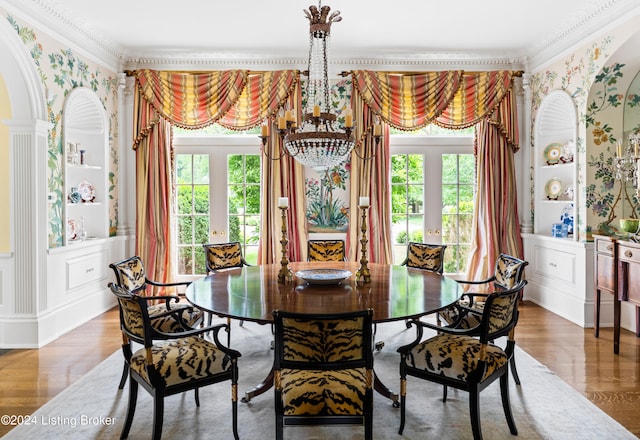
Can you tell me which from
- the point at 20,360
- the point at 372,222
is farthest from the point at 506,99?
the point at 20,360

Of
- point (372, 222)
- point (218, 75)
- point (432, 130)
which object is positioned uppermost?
point (218, 75)

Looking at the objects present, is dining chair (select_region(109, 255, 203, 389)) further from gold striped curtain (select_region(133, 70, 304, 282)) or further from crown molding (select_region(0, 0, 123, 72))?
crown molding (select_region(0, 0, 123, 72))

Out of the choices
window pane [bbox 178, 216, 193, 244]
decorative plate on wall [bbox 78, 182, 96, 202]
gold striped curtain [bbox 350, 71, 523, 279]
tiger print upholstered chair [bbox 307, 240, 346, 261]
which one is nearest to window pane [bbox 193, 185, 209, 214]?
window pane [bbox 178, 216, 193, 244]

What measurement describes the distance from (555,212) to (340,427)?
3962 mm

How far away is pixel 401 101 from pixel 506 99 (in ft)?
4.07

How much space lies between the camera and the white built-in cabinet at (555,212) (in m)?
4.41

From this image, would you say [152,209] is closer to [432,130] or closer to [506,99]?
[432,130]

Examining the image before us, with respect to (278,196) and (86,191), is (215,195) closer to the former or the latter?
(278,196)

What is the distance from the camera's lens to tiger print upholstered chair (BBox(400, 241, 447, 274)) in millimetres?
3928

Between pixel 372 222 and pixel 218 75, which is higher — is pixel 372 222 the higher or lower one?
the lower one

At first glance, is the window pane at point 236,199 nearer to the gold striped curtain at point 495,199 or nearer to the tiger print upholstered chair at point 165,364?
the gold striped curtain at point 495,199

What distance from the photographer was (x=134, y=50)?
4988 mm

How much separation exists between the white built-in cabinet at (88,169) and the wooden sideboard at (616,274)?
4.94 metres

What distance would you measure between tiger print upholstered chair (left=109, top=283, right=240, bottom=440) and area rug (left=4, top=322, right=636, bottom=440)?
0.81 ft
